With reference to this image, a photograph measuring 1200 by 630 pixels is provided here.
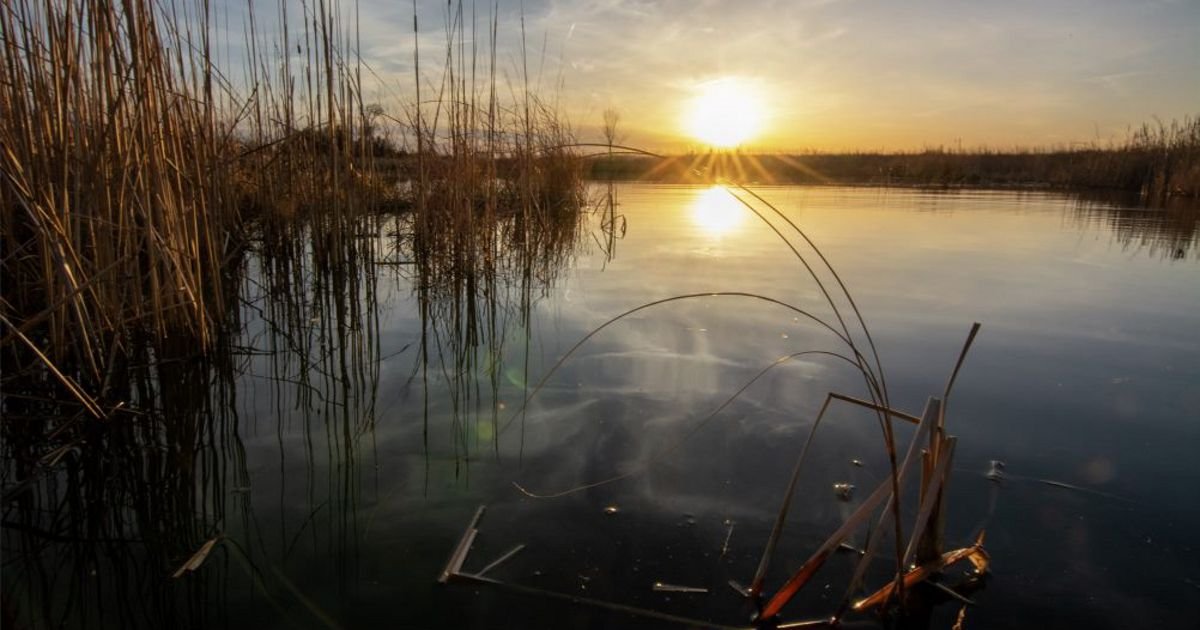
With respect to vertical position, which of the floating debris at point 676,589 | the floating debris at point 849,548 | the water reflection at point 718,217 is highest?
the water reflection at point 718,217

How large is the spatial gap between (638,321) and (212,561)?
1892 millimetres

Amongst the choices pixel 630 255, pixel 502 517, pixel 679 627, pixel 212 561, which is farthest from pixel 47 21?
pixel 630 255

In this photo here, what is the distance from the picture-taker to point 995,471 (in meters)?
1.47

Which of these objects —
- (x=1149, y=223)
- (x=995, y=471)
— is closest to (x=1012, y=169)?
(x=1149, y=223)

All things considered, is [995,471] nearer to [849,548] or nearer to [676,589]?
[849,548]

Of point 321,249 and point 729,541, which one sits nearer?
point 729,541

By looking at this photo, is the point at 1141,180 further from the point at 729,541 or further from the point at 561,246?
the point at 729,541

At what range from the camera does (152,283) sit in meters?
1.97

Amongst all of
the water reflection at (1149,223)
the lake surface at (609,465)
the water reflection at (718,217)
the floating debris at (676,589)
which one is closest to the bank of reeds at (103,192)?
the lake surface at (609,465)

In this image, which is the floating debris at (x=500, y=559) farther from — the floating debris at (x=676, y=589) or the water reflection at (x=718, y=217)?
the water reflection at (x=718, y=217)

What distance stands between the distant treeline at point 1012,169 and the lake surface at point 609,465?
10.6ft

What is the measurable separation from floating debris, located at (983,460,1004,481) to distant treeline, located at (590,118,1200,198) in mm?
4199

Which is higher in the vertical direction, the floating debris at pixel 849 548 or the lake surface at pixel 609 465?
the lake surface at pixel 609 465

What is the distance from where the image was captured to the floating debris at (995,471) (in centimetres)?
144
